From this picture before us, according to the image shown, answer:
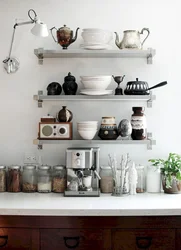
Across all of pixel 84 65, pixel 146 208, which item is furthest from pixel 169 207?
pixel 84 65

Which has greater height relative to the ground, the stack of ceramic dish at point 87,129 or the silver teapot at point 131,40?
the silver teapot at point 131,40

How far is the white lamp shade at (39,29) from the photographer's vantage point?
10.3ft

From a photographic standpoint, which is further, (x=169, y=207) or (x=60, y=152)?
(x=60, y=152)

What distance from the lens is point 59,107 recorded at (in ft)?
11.3

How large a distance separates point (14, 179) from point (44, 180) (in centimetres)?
21

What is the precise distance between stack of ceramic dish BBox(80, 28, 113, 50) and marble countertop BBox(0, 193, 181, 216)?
101 centimetres

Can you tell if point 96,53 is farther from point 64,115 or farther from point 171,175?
point 171,175

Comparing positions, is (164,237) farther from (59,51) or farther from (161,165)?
(59,51)

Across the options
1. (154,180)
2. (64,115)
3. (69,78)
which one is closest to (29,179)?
(64,115)

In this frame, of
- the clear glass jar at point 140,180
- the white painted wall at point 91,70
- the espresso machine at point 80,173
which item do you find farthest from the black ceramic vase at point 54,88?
the clear glass jar at point 140,180

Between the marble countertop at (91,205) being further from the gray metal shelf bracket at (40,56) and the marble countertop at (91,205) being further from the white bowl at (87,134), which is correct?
the gray metal shelf bracket at (40,56)

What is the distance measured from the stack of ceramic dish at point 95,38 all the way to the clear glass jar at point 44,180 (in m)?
0.89

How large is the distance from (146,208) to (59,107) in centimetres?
108

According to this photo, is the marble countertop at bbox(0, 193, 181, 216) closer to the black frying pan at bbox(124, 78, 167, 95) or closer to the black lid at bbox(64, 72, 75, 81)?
the black frying pan at bbox(124, 78, 167, 95)
